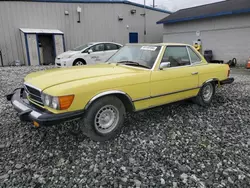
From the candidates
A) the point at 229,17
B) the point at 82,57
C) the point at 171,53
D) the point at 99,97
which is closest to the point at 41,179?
the point at 99,97

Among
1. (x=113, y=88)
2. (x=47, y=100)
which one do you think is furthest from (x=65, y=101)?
(x=113, y=88)

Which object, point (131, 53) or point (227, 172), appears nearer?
point (227, 172)

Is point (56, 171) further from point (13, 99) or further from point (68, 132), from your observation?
point (13, 99)

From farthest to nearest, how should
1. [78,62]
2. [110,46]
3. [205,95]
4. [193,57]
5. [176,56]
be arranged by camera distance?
[110,46] < [78,62] < [205,95] < [193,57] < [176,56]

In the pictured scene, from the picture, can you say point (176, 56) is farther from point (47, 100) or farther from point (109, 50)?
point (109, 50)

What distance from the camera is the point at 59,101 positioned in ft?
8.11

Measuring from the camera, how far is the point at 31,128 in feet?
→ 11.2

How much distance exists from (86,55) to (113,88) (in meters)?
7.01

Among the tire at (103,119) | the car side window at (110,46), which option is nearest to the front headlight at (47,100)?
the tire at (103,119)

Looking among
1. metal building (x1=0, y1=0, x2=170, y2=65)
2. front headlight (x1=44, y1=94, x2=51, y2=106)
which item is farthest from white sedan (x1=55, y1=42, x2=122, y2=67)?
front headlight (x1=44, y1=94, x2=51, y2=106)

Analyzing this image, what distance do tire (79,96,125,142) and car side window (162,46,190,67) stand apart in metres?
1.35

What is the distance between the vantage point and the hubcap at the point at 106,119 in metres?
2.95

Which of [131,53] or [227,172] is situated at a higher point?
[131,53]

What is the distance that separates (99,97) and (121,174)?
108 centimetres
